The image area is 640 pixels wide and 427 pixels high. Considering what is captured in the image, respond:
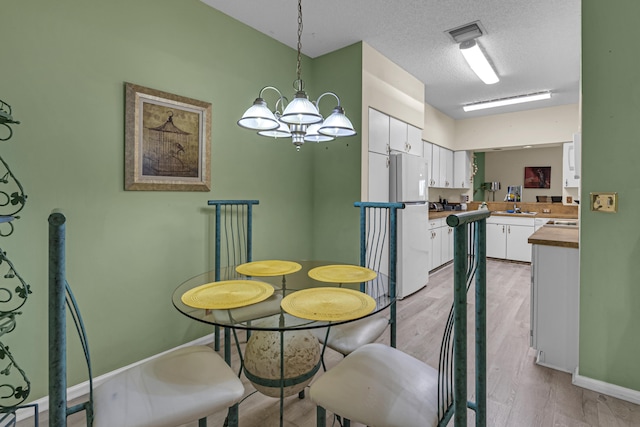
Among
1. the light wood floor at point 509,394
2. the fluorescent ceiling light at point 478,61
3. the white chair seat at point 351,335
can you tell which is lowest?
the light wood floor at point 509,394

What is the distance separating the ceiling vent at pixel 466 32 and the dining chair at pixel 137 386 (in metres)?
3.25

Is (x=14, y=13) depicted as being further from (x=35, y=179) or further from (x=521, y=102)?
(x=521, y=102)

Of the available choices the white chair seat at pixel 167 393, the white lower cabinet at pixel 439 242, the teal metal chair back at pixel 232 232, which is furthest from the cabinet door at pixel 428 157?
the white chair seat at pixel 167 393

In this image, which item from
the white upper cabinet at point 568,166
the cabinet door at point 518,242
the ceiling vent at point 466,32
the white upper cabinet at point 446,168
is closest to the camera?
the ceiling vent at point 466,32

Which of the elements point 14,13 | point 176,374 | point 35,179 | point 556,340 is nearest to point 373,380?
point 176,374

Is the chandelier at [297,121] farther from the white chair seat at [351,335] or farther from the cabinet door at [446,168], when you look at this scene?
the cabinet door at [446,168]

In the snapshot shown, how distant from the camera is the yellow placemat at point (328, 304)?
1.18m

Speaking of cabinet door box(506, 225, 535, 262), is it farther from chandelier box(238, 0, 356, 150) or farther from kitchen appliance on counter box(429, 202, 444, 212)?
chandelier box(238, 0, 356, 150)

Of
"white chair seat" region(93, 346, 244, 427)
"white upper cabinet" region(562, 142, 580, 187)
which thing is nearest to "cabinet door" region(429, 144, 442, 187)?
"white upper cabinet" region(562, 142, 580, 187)

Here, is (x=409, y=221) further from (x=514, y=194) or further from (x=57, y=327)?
(x=514, y=194)

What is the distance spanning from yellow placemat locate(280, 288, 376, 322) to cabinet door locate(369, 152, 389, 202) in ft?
6.43

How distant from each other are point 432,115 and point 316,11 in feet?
10.8

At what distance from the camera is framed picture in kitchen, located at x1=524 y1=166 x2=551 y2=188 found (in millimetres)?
6512

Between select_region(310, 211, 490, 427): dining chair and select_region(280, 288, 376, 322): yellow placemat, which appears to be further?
select_region(280, 288, 376, 322): yellow placemat
